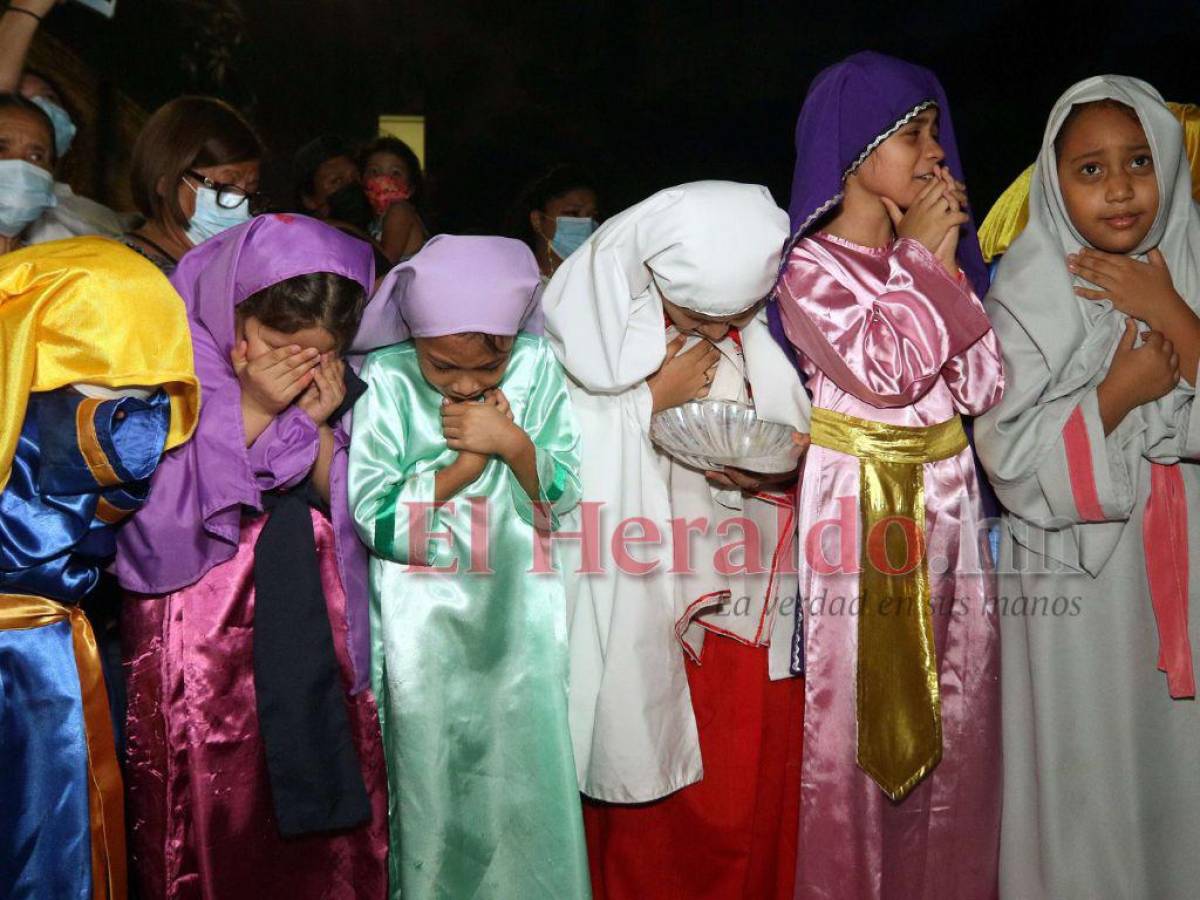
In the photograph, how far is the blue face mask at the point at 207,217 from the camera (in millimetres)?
2518

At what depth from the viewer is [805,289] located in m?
2.26

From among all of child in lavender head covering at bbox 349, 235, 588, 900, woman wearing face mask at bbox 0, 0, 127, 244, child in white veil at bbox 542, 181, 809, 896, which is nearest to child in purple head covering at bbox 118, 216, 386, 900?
child in lavender head covering at bbox 349, 235, 588, 900

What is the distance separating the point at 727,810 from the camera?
2.38 meters

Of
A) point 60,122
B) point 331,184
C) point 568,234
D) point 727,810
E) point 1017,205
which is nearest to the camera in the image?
point 727,810

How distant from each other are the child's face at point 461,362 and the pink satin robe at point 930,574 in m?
0.66

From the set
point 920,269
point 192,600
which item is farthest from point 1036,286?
point 192,600

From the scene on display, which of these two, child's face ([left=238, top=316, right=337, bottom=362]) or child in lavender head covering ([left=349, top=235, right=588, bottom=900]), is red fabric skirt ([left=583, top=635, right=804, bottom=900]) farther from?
child's face ([left=238, top=316, right=337, bottom=362])

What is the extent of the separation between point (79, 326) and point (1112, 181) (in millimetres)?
2165

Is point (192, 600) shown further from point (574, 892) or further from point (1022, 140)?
point (1022, 140)

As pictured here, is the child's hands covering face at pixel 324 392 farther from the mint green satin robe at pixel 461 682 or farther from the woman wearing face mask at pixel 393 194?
the woman wearing face mask at pixel 393 194

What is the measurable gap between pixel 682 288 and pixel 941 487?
0.71m

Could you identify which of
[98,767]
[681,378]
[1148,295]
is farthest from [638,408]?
[98,767]

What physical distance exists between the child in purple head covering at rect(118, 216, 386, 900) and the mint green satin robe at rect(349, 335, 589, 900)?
0.31 feet

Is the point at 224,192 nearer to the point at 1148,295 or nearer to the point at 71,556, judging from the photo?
the point at 71,556
